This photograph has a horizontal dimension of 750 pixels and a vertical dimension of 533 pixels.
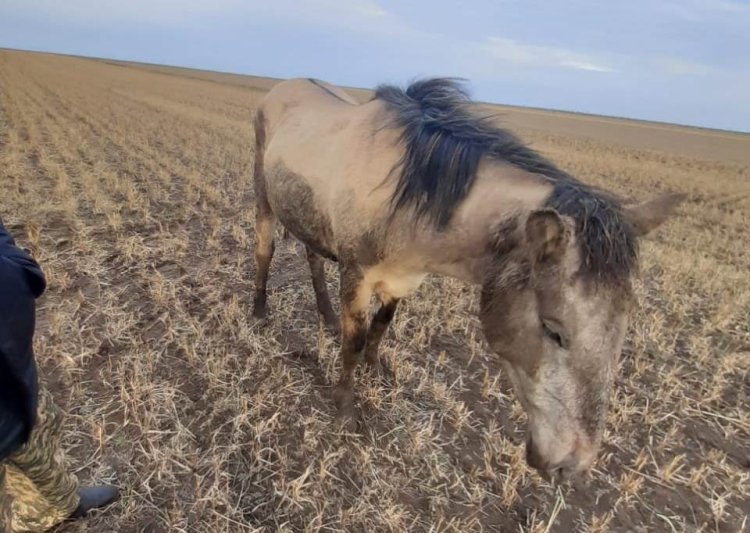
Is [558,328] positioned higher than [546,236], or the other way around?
[546,236]

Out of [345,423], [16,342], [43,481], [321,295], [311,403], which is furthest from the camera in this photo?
[321,295]

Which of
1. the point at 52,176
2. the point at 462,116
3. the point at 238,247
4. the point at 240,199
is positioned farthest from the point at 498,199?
the point at 52,176

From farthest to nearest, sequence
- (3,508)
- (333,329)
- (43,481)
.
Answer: (333,329) → (43,481) → (3,508)

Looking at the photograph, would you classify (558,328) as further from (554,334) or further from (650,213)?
(650,213)

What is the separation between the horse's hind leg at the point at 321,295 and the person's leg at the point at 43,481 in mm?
2636

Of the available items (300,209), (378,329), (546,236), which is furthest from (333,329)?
(546,236)

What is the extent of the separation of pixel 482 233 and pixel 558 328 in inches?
27.9

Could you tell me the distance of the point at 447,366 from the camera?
4621 millimetres

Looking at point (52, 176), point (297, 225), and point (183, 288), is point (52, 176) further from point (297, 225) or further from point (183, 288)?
point (297, 225)

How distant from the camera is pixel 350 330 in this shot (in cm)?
370

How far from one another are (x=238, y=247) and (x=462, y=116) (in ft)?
14.6

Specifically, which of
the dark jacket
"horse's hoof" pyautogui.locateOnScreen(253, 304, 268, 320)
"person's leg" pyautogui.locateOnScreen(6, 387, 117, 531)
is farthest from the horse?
the dark jacket

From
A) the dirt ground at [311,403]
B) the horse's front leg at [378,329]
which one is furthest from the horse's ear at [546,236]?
the horse's front leg at [378,329]

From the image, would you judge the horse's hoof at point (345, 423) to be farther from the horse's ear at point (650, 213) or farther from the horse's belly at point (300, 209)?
the horse's ear at point (650, 213)
